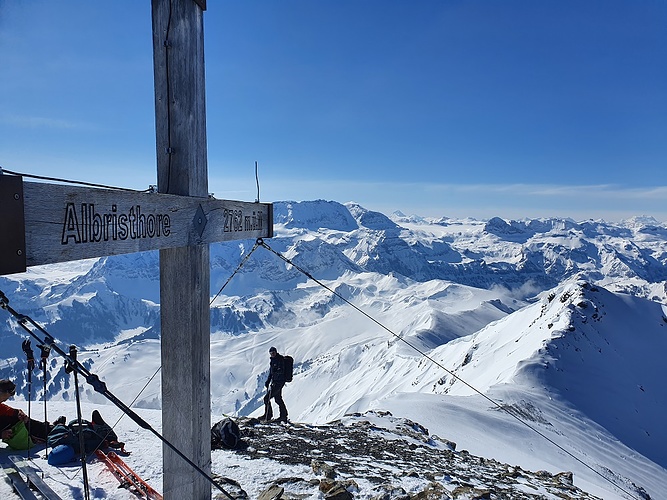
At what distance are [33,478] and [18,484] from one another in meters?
0.18

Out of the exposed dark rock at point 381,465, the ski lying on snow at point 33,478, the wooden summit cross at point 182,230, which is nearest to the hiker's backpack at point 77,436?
the ski lying on snow at point 33,478

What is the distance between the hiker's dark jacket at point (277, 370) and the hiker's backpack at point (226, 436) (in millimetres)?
4058

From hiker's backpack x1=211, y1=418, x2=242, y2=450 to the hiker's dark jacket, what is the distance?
4058 mm

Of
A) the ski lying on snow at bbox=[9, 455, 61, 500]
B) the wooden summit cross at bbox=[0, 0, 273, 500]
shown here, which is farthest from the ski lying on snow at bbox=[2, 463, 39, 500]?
the wooden summit cross at bbox=[0, 0, 273, 500]

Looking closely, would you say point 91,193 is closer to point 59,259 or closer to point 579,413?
point 59,259

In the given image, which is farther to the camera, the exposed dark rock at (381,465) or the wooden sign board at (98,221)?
the exposed dark rock at (381,465)

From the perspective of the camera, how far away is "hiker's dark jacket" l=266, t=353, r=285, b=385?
1106cm

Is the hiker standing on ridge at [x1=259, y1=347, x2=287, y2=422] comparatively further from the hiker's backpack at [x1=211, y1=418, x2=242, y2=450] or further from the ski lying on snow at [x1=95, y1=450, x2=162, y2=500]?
the ski lying on snow at [x1=95, y1=450, x2=162, y2=500]

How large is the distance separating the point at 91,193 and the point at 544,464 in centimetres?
1699

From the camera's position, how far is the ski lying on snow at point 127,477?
13.7 ft

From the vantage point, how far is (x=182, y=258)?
95.6 inches

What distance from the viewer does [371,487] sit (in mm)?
5570

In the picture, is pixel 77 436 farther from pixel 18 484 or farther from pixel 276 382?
pixel 276 382

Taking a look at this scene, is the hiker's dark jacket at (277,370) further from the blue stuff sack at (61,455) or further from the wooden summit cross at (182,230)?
the wooden summit cross at (182,230)
